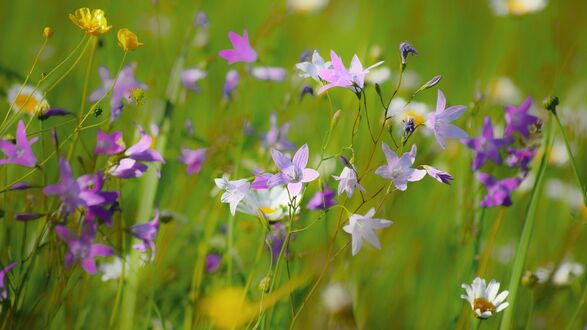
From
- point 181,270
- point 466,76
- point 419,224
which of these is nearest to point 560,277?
point 419,224

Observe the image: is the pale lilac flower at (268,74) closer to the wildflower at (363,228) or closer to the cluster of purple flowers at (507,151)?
the cluster of purple flowers at (507,151)

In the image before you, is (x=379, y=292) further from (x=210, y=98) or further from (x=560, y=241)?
(x=210, y=98)

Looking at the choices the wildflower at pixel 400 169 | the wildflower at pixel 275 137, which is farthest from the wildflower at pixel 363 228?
the wildflower at pixel 275 137

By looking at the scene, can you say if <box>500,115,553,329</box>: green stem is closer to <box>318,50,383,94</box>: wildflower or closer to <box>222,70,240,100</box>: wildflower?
<box>318,50,383,94</box>: wildflower

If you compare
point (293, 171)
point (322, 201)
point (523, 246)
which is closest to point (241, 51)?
point (322, 201)

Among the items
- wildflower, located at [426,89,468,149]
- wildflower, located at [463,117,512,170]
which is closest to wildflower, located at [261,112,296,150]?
wildflower, located at [463,117,512,170]
